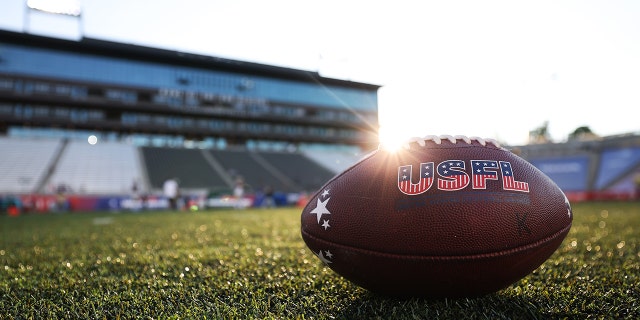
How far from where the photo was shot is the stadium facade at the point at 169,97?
1224 inches

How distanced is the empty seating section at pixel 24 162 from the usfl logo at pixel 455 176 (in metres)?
26.5

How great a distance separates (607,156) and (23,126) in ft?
136

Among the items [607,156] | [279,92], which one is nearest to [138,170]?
[279,92]

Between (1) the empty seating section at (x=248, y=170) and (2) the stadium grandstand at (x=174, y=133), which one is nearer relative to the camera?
(2) the stadium grandstand at (x=174, y=133)

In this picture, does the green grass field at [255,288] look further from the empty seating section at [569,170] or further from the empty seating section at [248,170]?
the empty seating section at [569,170]

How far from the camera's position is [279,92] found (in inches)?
1561

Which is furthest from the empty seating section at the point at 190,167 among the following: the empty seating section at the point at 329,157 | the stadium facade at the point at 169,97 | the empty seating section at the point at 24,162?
the stadium facade at the point at 169,97

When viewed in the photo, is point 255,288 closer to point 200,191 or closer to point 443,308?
point 443,308

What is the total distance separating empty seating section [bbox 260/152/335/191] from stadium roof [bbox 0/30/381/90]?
298 inches

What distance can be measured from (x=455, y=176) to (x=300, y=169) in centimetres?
3079

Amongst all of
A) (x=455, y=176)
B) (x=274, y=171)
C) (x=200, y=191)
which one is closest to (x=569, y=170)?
(x=274, y=171)

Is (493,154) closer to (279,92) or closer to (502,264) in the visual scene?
(502,264)

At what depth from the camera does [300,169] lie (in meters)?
32.8

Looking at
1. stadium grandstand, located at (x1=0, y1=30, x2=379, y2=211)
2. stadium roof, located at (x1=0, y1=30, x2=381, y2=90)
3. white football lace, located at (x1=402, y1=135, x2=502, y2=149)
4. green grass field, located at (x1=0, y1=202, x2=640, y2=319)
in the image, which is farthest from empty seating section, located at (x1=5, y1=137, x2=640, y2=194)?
white football lace, located at (x1=402, y1=135, x2=502, y2=149)
